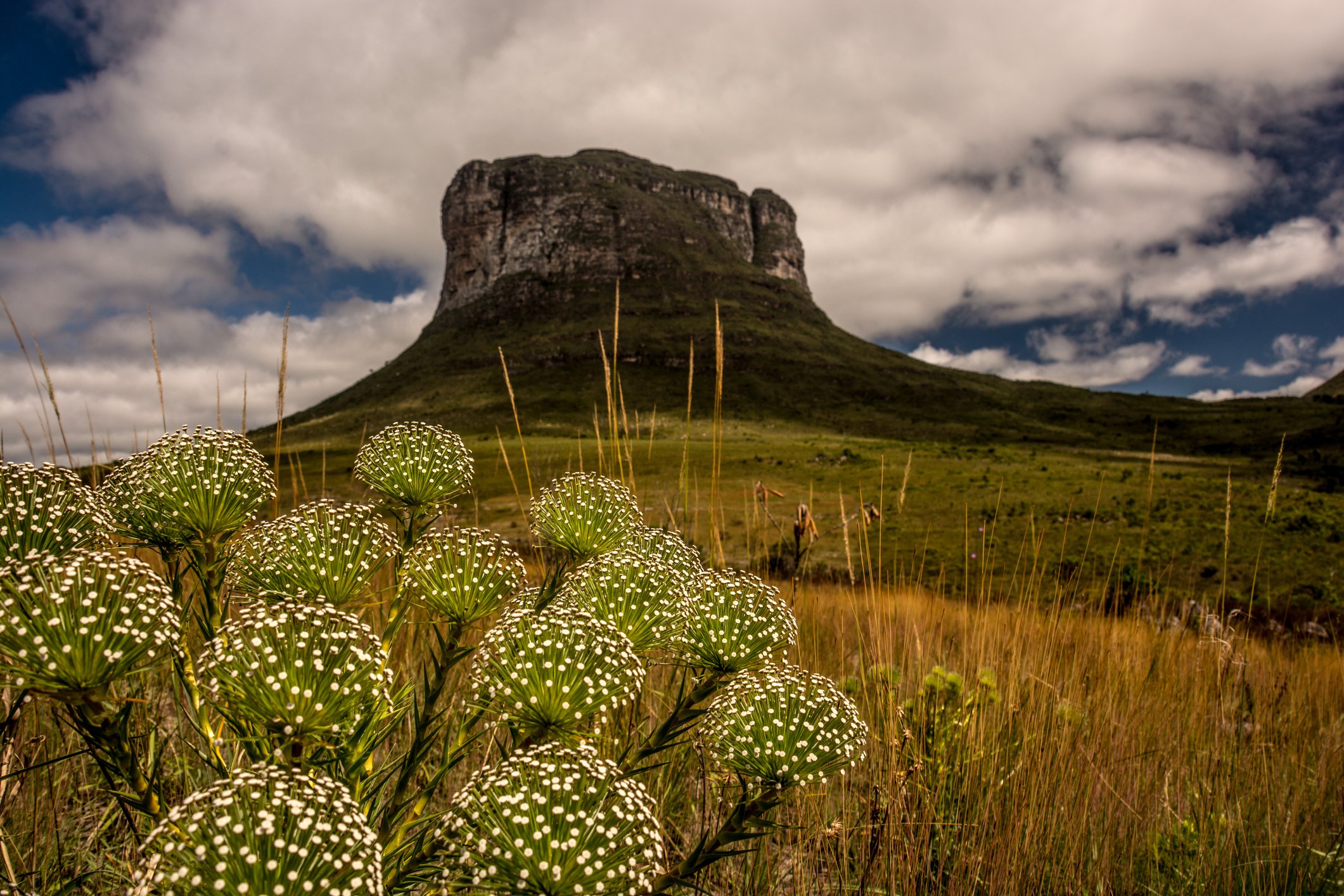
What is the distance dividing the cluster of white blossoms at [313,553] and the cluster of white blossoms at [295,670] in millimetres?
294

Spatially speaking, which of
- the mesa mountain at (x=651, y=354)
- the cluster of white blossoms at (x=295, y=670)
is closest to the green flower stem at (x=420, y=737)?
the cluster of white blossoms at (x=295, y=670)

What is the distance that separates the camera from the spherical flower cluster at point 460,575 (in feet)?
5.10

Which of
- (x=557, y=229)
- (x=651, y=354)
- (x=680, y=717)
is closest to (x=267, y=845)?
(x=680, y=717)

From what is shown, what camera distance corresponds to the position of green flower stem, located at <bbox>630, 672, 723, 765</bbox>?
1562 millimetres

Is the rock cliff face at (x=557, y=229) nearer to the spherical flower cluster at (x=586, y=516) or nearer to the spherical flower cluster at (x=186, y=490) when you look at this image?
the spherical flower cluster at (x=586, y=516)

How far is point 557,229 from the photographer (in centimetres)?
16800

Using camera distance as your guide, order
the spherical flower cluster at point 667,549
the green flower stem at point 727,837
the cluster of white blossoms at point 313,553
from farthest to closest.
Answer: the spherical flower cluster at point 667,549, the cluster of white blossoms at point 313,553, the green flower stem at point 727,837

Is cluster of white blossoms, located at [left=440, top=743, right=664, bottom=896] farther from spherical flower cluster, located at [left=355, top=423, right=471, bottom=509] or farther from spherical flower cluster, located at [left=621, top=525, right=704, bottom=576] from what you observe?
spherical flower cluster, located at [left=355, top=423, right=471, bottom=509]

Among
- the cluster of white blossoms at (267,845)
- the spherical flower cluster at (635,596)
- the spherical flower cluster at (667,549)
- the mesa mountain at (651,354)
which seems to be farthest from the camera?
the mesa mountain at (651,354)

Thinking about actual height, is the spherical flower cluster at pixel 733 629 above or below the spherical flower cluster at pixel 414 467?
below

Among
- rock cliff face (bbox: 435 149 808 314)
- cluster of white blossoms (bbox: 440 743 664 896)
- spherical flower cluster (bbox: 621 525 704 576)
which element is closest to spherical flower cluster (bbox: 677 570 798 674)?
spherical flower cluster (bbox: 621 525 704 576)

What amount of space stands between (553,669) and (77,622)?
859 mm

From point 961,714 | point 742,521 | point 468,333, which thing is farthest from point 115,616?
point 468,333

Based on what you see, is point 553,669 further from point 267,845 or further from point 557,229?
point 557,229
